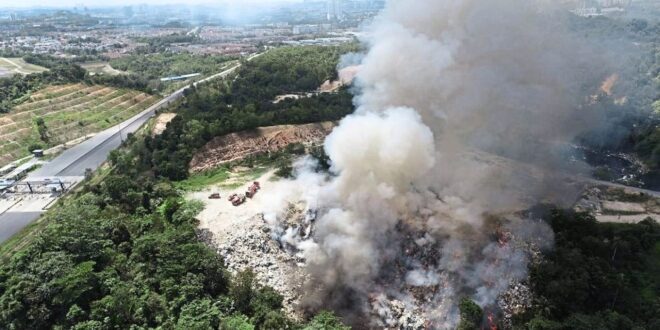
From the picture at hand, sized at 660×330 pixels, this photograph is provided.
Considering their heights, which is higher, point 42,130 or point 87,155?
point 42,130

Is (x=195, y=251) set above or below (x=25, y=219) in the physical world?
above

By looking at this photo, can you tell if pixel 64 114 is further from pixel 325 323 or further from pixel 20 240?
pixel 325 323

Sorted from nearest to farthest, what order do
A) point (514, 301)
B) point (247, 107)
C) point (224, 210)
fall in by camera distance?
point (514, 301), point (224, 210), point (247, 107)

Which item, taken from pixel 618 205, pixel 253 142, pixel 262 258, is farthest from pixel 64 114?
pixel 618 205

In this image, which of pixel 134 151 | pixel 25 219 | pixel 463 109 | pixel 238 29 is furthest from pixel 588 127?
pixel 238 29

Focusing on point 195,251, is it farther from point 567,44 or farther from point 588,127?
point 588,127

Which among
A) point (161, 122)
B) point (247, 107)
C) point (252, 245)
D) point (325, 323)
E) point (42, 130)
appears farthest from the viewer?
point (42, 130)
